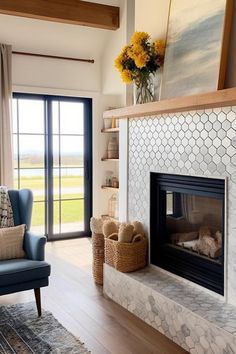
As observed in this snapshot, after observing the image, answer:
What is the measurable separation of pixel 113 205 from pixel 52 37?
8.10 feet

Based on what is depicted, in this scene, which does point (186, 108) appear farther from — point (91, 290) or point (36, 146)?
point (36, 146)

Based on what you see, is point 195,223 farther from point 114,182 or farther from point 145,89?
point 114,182

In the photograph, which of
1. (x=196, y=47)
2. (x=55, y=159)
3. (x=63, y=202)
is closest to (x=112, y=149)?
(x=55, y=159)

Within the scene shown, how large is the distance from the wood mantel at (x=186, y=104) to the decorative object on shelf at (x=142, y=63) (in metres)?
0.19

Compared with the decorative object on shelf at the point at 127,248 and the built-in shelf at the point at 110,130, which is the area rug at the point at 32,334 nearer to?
the decorative object on shelf at the point at 127,248

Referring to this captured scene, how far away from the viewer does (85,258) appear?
4.79 meters

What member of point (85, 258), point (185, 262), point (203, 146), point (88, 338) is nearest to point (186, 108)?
point (203, 146)

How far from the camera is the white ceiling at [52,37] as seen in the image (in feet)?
16.0

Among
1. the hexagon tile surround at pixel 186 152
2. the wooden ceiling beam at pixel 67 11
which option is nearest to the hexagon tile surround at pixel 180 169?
the hexagon tile surround at pixel 186 152

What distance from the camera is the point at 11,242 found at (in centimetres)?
321

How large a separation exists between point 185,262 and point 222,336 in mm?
902

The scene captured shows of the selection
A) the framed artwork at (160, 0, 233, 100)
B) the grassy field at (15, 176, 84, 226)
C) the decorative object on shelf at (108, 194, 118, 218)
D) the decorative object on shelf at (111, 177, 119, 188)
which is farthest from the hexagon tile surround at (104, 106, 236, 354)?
the grassy field at (15, 176, 84, 226)

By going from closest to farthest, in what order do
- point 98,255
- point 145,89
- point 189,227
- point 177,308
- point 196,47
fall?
1. point 177,308
2. point 196,47
3. point 189,227
4. point 145,89
5. point 98,255

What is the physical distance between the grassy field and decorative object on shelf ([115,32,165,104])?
2404mm
